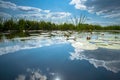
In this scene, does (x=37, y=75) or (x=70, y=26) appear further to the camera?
(x=70, y=26)

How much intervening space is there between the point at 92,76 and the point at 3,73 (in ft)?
5.73

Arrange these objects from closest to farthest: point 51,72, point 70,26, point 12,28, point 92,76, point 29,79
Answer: point 29,79 → point 92,76 → point 51,72 → point 12,28 → point 70,26

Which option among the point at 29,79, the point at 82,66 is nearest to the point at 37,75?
the point at 29,79

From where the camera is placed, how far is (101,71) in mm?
3299

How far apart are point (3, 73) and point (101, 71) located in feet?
6.58

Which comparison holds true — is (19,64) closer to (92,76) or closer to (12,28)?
(92,76)

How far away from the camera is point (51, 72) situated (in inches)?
125

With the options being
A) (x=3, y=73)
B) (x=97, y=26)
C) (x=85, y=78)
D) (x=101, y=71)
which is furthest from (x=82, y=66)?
(x=97, y=26)

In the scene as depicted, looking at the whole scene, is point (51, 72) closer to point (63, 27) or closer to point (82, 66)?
point (82, 66)

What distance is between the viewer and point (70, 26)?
108 feet

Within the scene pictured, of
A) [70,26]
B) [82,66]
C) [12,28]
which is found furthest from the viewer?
[70,26]

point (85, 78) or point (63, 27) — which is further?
point (63, 27)

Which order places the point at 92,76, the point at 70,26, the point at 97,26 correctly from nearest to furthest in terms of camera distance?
the point at 92,76
the point at 70,26
the point at 97,26

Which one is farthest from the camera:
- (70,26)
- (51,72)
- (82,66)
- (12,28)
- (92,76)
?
(70,26)
